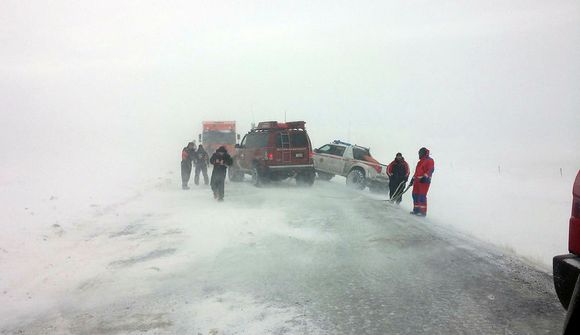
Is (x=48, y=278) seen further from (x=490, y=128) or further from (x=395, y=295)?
(x=490, y=128)

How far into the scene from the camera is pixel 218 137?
25000 mm

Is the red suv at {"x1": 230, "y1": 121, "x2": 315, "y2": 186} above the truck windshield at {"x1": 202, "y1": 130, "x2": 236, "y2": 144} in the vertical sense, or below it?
below

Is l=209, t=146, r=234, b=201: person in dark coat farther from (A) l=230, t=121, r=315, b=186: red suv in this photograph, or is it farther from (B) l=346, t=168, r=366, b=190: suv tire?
(B) l=346, t=168, r=366, b=190: suv tire

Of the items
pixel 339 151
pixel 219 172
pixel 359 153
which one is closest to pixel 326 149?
pixel 339 151

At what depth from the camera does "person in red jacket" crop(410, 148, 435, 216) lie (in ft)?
34.1

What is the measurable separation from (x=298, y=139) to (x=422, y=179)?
6207mm

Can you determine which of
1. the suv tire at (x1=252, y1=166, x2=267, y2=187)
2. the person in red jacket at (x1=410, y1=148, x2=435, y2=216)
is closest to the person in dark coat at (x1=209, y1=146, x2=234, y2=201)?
the suv tire at (x1=252, y1=166, x2=267, y2=187)

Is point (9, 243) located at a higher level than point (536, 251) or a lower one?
higher

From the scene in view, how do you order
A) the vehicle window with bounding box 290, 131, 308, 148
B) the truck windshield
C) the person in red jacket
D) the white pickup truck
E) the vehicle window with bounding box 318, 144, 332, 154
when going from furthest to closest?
the truck windshield < the vehicle window with bounding box 318, 144, 332, 154 < the white pickup truck < the vehicle window with bounding box 290, 131, 308, 148 < the person in red jacket

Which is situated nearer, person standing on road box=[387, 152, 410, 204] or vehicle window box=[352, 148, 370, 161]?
person standing on road box=[387, 152, 410, 204]

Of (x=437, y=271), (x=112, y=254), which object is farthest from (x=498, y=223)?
(x=112, y=254)

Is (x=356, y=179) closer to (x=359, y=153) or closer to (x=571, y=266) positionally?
(x=359, y=153)

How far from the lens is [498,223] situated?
511 inches

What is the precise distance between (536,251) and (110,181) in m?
15.3
